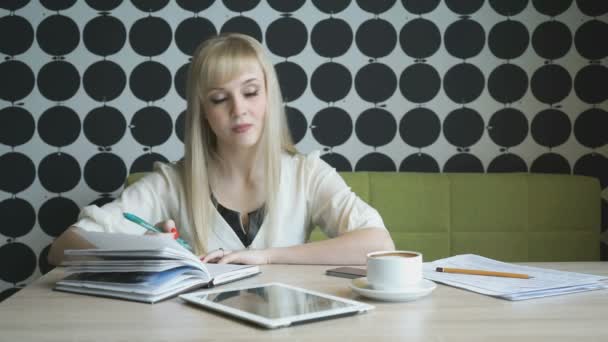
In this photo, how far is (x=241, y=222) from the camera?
5.60 feet

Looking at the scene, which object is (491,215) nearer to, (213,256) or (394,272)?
(213,256)

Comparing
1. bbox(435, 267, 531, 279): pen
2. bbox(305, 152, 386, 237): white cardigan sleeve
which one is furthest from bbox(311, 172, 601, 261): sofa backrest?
bbox(435, 267, 531, 279): pen

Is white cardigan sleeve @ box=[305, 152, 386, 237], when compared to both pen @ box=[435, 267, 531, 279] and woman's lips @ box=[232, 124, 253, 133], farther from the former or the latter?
pen @ box=[435, 267, 531, 279]

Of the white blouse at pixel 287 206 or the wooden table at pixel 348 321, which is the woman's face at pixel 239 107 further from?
the wooden table at pixel 348 321

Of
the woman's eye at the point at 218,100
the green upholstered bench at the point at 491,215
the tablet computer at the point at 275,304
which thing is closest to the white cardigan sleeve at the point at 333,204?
the woman's eye at the point at 218,100

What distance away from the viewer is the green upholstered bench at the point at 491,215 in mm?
2346

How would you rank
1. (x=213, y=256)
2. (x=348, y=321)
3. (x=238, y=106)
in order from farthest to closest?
(x=238, y=106) < (x=213, y=256) < (x=348, y=321)

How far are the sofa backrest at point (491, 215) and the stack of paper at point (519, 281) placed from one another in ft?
3.70

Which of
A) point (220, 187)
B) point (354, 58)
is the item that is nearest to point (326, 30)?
point (354, 58)

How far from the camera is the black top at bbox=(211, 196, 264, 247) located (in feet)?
5.53

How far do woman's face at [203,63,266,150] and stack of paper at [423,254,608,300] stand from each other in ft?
2.32

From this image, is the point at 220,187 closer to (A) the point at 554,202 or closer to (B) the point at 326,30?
(B) the point at 326,30

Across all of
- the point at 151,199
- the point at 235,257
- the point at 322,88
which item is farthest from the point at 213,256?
the point at 322,88

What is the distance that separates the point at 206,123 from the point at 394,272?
104 centimetres
